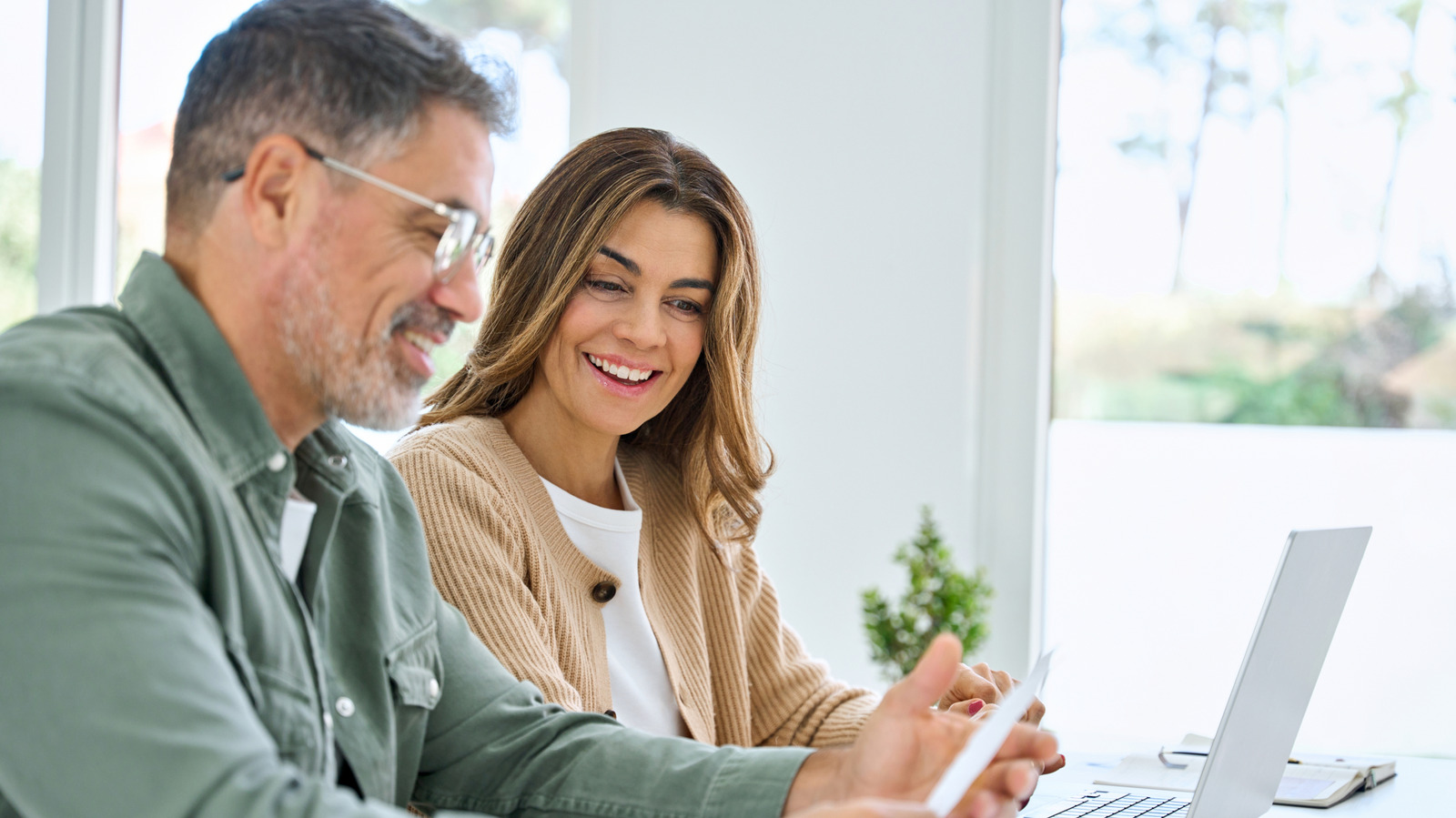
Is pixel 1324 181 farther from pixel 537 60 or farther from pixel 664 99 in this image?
pixel 537 60

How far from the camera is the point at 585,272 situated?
1.77 meters

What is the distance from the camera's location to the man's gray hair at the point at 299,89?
3.33 feet

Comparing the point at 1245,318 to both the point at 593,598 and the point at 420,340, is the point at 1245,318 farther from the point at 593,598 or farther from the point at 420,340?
the point at 420,340

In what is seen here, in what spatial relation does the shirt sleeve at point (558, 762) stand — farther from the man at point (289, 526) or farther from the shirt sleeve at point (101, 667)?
the shirt sleeve at point (101, 667)

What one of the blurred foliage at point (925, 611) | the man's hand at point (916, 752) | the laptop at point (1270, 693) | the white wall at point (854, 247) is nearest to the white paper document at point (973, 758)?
the man's hand at point (916, 752)

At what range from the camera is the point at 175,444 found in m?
0.87

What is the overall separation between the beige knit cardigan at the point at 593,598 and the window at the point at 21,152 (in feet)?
8.13

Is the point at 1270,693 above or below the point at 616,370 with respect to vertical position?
below

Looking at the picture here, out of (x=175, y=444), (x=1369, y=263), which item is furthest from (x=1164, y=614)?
(x=175, y=444)

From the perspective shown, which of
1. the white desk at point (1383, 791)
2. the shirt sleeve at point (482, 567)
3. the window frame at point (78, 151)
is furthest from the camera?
the window frame at point (78, 151)


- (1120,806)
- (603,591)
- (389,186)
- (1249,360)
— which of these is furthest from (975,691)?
(1249,360)

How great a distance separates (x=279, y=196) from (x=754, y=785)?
2.19 feet

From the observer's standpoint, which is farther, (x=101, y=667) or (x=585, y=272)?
(x=585, y=272)

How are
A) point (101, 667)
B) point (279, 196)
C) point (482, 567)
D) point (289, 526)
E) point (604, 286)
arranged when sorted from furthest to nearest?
point (604, 286) → point (482, 567) → point (289, 526) → point (279, 196) → point (101, 667)
